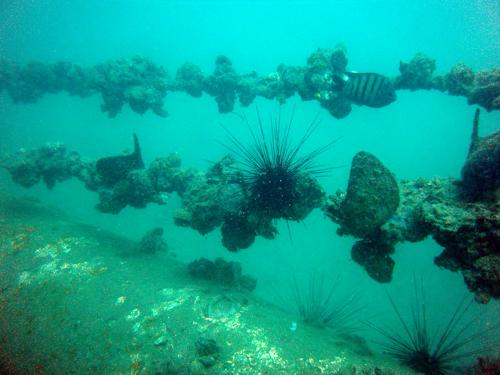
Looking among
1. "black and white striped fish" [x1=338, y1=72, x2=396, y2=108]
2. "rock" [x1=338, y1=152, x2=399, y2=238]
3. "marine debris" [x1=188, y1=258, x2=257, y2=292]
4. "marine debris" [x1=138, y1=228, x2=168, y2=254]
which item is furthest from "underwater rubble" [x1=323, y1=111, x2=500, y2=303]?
"marine debris" [x1=138, y1=228, x2=168, y2=254]

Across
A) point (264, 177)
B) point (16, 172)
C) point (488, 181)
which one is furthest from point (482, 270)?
point (16, 172)

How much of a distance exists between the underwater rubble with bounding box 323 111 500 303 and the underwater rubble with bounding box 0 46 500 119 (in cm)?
299

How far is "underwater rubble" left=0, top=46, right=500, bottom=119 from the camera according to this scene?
23.0 feet

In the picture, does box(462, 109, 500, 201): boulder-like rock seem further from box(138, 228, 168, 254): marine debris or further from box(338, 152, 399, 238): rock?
box(138, 228, 168, 254): marine debris

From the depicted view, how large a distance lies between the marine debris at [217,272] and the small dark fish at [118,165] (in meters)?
3.08

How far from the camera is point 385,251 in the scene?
4.67m

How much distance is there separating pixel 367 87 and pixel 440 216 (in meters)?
3.35

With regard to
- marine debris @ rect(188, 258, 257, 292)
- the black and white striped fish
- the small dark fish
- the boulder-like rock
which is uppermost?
the black and white striped fish

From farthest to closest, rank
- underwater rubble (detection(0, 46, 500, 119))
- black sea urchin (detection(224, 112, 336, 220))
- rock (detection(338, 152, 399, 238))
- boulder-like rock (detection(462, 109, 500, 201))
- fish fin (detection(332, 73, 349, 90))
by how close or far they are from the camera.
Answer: underwater rubble (detection(0, 46, 500, 119))
fish fin (detection(332, 73, 349, 90))
black sea urchin (detection(224, 112, 336, 220))
rock (detection(338, 152, 399, 238))
boulder-like rock (detection(462, 109, 500, 201))

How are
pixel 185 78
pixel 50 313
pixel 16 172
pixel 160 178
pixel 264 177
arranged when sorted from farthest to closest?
pixel 185 78 → pixel 16 172 → pixel 160 178 → pixel 50 313 → pixel 264 177

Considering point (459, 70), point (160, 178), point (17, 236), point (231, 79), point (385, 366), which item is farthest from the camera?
point (231, 79)

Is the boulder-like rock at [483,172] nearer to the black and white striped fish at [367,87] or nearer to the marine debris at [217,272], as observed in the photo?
the black and white striped fish at [367,87]

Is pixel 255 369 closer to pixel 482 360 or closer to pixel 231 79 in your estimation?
pixel 482 360

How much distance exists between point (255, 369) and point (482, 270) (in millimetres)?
3078
